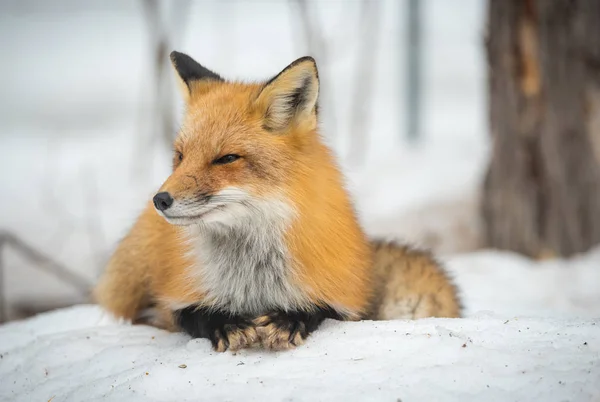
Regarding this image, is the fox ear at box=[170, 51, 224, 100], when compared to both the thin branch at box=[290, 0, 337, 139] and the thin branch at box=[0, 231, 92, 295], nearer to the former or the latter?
the thin branch at box=[0, 231, 92, 295]

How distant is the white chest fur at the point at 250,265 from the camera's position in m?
2.19

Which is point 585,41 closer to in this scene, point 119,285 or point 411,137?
point 119,285

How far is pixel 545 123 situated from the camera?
4.68m

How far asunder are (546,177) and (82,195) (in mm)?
5295

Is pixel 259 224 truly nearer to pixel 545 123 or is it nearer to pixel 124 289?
pixel 124 289

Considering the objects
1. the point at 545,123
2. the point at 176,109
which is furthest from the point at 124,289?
the point at 176,109

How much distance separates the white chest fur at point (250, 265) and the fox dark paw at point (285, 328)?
0.17 feet

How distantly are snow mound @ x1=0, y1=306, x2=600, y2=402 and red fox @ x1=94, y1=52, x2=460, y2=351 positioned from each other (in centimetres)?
11

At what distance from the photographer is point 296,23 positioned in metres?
8.20

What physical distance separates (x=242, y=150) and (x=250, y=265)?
0.42 meters

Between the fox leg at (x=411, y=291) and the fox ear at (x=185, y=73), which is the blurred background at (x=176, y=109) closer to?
the fox ear at (x=185, y=73)

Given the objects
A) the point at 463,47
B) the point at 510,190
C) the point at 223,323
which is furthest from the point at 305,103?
the point at 463,47

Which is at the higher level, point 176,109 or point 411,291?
point 176,109

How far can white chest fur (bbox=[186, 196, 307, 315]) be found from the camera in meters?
2.19
